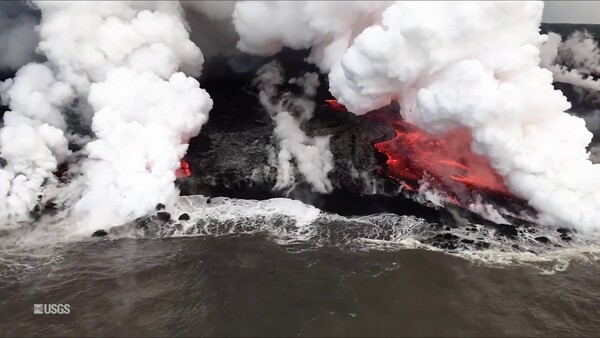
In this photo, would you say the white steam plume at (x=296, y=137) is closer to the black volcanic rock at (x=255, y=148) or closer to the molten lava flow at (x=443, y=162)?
the black volcanic rock at (x=255, y=148)

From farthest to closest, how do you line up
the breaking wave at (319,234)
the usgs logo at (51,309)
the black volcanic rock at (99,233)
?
the black volcanic rock at (99,233)
the breaking wave at (319,234)
the usgs logo at (51,309)

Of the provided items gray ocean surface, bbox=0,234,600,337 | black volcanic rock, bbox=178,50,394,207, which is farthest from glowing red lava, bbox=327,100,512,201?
gray ocean surface, bbox=0,234,600,337

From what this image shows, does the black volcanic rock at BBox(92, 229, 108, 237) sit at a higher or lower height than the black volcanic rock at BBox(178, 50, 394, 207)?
lower

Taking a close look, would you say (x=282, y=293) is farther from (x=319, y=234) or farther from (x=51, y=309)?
(x=51, y=309)

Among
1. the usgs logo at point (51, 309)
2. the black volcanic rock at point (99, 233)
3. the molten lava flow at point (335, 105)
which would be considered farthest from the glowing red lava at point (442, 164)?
the usgs logo at point (51, 309)

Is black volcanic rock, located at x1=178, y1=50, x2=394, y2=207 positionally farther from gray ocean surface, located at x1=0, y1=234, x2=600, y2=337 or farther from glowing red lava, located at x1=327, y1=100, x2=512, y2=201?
gray ocean surface, located at x1=0, y1=234, x2=600, y2=337

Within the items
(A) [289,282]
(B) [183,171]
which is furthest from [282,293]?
(B) [183,171]
